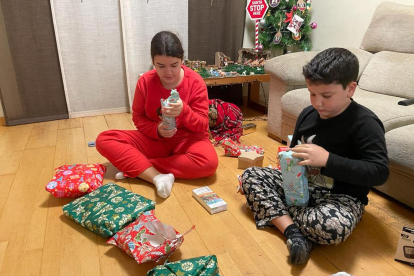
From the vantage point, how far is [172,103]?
1.49 metres

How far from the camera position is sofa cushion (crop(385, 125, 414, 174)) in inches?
50.9

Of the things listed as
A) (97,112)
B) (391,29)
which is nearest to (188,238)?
(391,29)

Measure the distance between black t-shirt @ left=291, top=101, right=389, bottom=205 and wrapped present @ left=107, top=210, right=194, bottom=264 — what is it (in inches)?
22.9

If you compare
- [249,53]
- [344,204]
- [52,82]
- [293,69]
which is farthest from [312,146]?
[52,82]

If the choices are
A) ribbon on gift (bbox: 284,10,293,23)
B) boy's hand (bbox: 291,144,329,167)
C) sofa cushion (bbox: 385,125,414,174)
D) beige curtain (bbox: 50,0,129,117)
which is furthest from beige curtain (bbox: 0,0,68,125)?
sofa cushion (bbox: 385,125,414,174)

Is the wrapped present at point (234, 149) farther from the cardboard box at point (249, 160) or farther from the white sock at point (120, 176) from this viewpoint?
the white sock at point (120, 176)

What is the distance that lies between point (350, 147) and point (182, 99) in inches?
35.0

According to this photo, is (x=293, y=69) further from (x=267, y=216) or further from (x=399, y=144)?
(x=267, y=216)

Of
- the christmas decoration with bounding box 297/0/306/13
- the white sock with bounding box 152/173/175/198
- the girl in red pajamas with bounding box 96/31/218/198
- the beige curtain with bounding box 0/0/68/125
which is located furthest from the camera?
the christmas decoration with bounding box 297/0/306/13

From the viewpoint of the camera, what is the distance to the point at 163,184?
1562 millimetres

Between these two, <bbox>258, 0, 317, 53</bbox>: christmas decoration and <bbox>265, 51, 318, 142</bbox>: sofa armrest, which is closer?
<bbox>265, 51, 318, 142</bbox>: sofa armrest

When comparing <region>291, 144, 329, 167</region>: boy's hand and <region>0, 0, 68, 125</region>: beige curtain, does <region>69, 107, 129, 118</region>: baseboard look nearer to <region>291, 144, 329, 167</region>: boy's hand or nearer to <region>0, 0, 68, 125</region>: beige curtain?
<region>0, 0, 68, 125</region>: beige curtain

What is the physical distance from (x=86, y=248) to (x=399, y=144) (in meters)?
1.33

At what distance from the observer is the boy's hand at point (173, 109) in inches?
58.7
